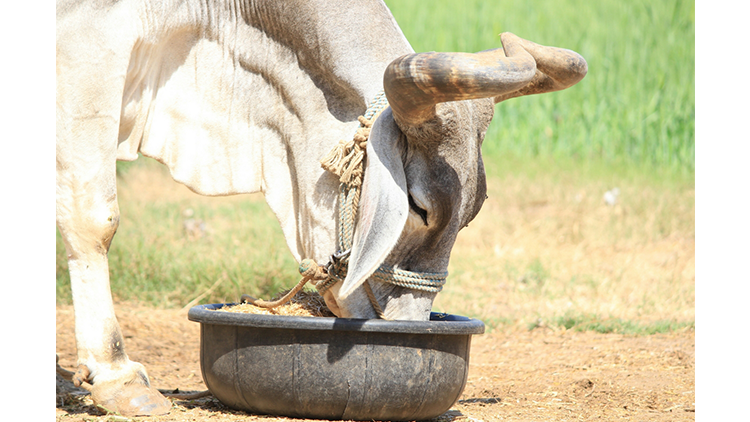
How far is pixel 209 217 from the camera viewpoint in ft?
26.0

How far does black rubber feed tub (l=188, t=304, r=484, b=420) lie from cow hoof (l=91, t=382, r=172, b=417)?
12.4 inches

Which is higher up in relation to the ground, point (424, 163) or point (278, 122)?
point (278, 122)

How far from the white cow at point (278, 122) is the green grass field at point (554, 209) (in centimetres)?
230

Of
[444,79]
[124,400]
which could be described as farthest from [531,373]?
[444,79]

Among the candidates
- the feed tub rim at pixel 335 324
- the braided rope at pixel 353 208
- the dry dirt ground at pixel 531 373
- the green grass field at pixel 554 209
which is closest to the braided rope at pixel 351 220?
the braided rope at pixel 353 208

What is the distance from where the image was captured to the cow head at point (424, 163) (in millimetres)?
2258

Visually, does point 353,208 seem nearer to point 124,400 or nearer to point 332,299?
point 332,299

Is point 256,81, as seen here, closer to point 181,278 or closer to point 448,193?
point 448,193

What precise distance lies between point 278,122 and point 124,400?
1.10 metres

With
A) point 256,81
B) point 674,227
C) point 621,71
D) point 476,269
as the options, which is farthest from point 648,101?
point 256,81

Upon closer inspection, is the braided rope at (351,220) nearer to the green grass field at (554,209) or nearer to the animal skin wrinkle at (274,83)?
the animal skin wrinkle at (274,83)

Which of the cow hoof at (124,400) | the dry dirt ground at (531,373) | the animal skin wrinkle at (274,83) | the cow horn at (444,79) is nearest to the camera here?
the cow horn at (444,79)

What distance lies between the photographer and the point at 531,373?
13.3 ft

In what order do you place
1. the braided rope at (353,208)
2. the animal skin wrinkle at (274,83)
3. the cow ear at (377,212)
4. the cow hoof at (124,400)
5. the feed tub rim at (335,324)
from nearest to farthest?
the cow ear at (377,212), the feed tub rim at (335,324), the braided rope at (353,208), the cow hoof at (124,400), the animal skin wrinkle at (274,83)
